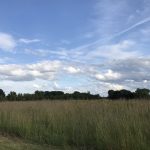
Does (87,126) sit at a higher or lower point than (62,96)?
lower

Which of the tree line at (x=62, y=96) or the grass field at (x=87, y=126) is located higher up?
the tree line at (x=62, y=96)

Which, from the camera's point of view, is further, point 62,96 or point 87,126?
point 62,96

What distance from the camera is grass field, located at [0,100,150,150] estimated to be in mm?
9773

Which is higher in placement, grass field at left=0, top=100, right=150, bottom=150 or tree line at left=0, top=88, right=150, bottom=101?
tree line at left=0, top=88, right=150, bottom=101

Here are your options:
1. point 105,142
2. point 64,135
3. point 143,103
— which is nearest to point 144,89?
point 143,103

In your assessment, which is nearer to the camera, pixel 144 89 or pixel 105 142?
pixel 105 142

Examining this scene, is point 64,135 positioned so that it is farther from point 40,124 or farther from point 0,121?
point 0,121

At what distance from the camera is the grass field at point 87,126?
977 centimetres

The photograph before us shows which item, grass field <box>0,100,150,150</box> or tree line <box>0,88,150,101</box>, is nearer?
grass field <box>0,100,150,150</box>

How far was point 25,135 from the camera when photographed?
42.8 ft

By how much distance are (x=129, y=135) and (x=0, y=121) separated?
7.65 metres

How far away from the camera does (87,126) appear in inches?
467

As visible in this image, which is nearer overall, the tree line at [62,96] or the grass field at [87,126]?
the grass field at [87,126]

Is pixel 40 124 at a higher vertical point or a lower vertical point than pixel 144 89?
lower
